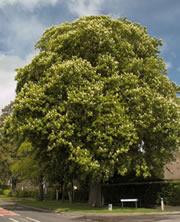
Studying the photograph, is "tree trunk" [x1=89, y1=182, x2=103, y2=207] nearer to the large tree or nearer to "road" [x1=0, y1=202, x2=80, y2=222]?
the large tree

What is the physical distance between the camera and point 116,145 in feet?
123

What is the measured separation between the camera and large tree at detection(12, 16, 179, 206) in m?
37.4

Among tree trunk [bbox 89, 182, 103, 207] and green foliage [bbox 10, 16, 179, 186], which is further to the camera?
tree trunk [bbox 89, 182, 103, 207]

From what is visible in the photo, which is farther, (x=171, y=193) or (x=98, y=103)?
(x=171, y=193)

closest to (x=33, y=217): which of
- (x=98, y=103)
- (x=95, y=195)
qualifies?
(x=98, y=103)

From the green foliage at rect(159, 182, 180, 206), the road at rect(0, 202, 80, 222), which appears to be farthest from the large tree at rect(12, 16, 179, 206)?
the road at rect(0, 202, 80, 222)

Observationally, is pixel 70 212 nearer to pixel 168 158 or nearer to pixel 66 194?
pixel 168 158

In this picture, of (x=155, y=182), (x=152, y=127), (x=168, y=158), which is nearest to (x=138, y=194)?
(x=155, y=182)

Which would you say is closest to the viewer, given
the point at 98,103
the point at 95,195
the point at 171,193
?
the point at 98,103

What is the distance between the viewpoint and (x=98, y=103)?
37.6 meters

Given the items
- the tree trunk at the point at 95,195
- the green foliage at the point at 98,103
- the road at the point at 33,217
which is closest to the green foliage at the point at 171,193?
the green foliage at the point at 98,103

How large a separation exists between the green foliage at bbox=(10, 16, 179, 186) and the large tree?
0.22 ft

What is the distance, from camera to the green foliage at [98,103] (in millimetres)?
37406

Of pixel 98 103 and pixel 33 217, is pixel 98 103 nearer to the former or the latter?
pixel 98 103
